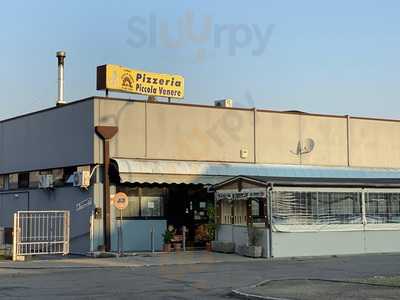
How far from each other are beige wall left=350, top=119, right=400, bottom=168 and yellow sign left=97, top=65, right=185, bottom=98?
9566mm

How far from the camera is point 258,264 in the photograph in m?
24.1

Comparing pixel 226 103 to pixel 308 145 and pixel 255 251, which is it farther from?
pixel 255 251

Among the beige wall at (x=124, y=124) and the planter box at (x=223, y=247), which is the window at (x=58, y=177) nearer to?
the beige wall at (x=124, y=124)

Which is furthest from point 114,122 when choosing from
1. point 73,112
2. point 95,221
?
point 95,221

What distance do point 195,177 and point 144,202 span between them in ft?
8.18

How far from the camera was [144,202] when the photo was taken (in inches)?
1209

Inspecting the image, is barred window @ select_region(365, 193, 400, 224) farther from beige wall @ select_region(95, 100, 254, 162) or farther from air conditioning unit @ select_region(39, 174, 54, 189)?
air conditioning unit @ select_region(39, 174, 54, 189)

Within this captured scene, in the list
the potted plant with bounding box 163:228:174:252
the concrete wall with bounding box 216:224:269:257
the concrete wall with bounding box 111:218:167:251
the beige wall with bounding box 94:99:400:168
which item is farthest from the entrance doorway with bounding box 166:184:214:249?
the beige wall with bounding box 94:99:400:168

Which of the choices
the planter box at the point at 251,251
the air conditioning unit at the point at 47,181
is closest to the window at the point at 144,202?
the air conditioning unit at the point at 47,181

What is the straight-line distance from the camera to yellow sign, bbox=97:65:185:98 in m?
31.9

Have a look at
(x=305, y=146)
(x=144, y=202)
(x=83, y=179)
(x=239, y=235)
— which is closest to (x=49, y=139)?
(x=83, y=179)

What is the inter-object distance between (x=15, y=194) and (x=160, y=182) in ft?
30.8

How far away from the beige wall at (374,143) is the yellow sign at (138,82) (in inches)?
377

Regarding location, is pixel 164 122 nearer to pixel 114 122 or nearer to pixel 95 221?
pixel 114 122
